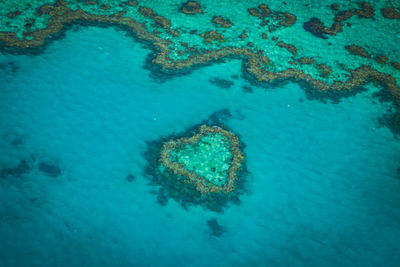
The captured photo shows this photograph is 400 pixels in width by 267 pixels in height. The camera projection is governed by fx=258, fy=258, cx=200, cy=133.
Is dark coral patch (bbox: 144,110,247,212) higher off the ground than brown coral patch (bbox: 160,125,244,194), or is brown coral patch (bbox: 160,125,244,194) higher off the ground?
brown coral patch (bbox: 160,125,244,194)

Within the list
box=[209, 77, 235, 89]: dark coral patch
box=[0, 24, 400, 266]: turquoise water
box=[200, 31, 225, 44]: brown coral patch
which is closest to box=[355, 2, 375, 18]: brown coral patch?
box=[0, 24, 400, 266]: turquoise water

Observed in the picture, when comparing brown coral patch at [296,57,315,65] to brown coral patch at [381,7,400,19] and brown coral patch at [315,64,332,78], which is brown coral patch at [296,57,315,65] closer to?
brown coral patch at [315,64,332,78]

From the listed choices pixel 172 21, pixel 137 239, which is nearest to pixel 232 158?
pixel 137 239

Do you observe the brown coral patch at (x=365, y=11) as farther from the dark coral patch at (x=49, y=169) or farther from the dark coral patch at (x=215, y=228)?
the dark coral patch at (x=49, y=169)

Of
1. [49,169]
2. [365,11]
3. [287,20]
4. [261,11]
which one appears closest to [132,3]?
[261,11]

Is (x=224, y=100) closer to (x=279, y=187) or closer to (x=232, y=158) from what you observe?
(x=232, y=158)
